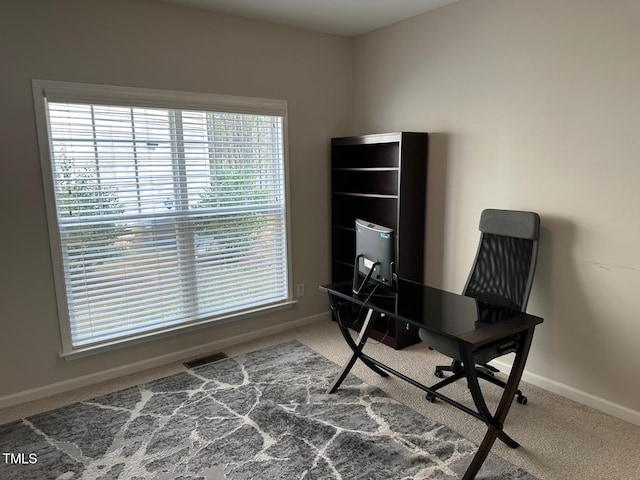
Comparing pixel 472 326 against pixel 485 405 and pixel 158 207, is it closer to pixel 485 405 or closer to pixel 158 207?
pixel 485 405

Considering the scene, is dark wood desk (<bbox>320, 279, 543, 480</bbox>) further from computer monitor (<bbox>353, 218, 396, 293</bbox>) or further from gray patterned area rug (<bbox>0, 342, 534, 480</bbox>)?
gray patterned area rug (<bbox>0, 342, 534, 480</bbox>)

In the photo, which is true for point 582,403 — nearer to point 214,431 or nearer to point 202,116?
point 214,431

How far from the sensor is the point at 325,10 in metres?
3.30

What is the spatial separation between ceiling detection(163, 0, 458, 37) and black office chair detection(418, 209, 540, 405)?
1.66 m

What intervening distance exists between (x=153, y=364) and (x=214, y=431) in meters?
1.08

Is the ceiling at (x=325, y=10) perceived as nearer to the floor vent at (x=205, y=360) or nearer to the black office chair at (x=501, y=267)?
the black office chair at (x=501, y=267)

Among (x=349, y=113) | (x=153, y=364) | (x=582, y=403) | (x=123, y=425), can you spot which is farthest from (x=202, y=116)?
(x=582, y=403)

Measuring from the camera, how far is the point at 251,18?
11.3 feet

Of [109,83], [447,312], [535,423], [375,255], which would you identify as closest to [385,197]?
[375,255]

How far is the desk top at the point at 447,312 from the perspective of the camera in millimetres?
2059

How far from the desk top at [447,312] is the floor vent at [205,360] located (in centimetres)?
119

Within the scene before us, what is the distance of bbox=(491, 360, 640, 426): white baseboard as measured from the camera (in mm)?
2525

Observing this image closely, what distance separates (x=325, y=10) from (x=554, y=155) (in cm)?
195

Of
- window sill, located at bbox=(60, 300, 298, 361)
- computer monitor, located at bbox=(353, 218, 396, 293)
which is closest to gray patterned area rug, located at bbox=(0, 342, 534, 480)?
window sill, located at bbox=(60, 300, 298, 361)
